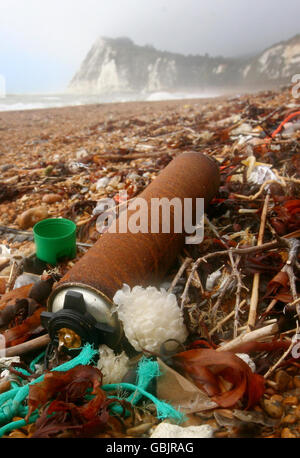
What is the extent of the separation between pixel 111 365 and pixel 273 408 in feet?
2.63

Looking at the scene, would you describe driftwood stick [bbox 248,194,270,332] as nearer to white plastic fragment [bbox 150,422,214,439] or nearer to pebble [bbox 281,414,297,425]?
pebble [bbox 281,414,297,425]

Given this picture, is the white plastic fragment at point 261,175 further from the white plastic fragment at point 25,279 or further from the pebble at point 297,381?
the white plastic fragment at point 25,279

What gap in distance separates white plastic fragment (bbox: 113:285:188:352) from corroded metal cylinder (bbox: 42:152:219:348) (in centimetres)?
10

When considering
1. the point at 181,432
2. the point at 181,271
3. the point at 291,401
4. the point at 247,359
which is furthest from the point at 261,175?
the point at 181,432

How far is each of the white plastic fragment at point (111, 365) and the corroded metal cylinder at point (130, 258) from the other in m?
0.18

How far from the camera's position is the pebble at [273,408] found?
58.4 inches

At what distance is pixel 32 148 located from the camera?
8.48m

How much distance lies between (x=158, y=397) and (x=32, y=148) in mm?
7952

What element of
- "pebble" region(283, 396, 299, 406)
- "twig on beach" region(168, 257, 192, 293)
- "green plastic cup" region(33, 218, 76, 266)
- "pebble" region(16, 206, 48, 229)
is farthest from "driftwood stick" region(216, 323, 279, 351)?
"pebble" region(16, 206, 48, 229)

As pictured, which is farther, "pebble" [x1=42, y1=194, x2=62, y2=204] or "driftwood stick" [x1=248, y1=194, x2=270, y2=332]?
"pebble" [x1=42, y1=194, x2=62, y2=204]

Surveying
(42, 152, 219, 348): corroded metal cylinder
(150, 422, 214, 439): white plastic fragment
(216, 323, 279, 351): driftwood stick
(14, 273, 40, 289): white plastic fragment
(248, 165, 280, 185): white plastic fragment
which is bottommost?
(150, 422, 214, 439): white plastic fragment

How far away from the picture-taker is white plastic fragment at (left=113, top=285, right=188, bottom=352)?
1.71m

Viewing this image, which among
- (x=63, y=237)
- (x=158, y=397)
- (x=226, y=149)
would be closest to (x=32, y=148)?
(x=226, y=149)

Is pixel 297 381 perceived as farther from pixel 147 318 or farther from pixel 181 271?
pixel 181 271
